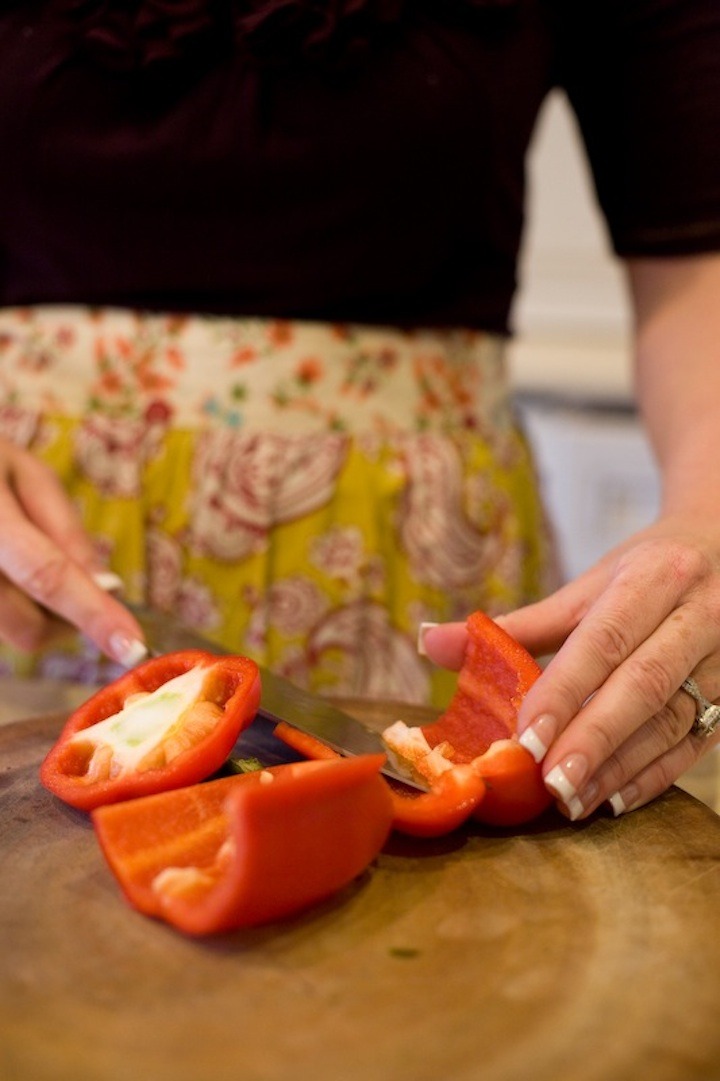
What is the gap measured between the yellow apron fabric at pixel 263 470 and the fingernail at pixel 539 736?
54 cm

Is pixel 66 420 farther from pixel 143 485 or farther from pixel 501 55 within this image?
pixel 501 55

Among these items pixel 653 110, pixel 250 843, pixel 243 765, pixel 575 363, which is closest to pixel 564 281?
pixel 575 363

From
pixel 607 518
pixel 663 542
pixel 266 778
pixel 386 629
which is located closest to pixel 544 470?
pixel 607 518

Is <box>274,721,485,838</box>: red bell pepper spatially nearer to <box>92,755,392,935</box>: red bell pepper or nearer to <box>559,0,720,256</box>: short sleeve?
<box>92,755,392,935</box>: red bell pepper

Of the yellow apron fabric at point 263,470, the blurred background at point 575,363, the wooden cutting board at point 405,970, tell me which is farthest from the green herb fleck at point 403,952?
the blurred background at point 575,363

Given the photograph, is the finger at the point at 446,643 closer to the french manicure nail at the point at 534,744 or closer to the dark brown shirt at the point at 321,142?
the french manicure nail at the point at 534,744

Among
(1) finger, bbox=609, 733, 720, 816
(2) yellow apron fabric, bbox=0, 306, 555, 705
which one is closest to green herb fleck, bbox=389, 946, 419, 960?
(1) finger, bbox=609, 733, 720, 816

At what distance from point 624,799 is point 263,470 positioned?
60 centimetres

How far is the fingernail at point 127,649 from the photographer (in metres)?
0.90

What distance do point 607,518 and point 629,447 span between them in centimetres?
20

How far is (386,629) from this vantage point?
1.27 meters

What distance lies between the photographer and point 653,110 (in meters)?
1.18

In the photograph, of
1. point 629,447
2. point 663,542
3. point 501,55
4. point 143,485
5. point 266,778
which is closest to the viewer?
point 266,778

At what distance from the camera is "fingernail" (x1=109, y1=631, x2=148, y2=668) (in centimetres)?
90
